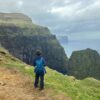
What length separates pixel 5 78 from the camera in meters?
36.4

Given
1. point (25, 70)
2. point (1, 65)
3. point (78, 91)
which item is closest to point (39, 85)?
point (78, 91)

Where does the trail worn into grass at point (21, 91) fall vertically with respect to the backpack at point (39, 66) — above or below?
below

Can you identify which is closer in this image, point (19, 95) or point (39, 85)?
point (19, 95)

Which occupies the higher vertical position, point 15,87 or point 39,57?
point 39,57

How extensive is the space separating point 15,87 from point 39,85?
2095mm

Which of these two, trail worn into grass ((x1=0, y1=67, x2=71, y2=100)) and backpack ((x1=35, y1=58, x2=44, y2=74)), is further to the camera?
backpack ((x1=35, y1=58, x2=44, y2=74))

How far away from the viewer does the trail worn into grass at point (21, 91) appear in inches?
1181

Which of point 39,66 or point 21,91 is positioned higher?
point 39,66

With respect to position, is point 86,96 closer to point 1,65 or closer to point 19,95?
point 19,95

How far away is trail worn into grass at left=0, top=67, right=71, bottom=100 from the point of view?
98.4 ft

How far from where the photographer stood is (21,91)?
3150 cm

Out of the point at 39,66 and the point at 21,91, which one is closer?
the point at 39,66

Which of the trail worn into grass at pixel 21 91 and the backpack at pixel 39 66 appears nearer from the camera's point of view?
the trail worn into grass at pixel 21 91

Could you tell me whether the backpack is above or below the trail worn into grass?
above
